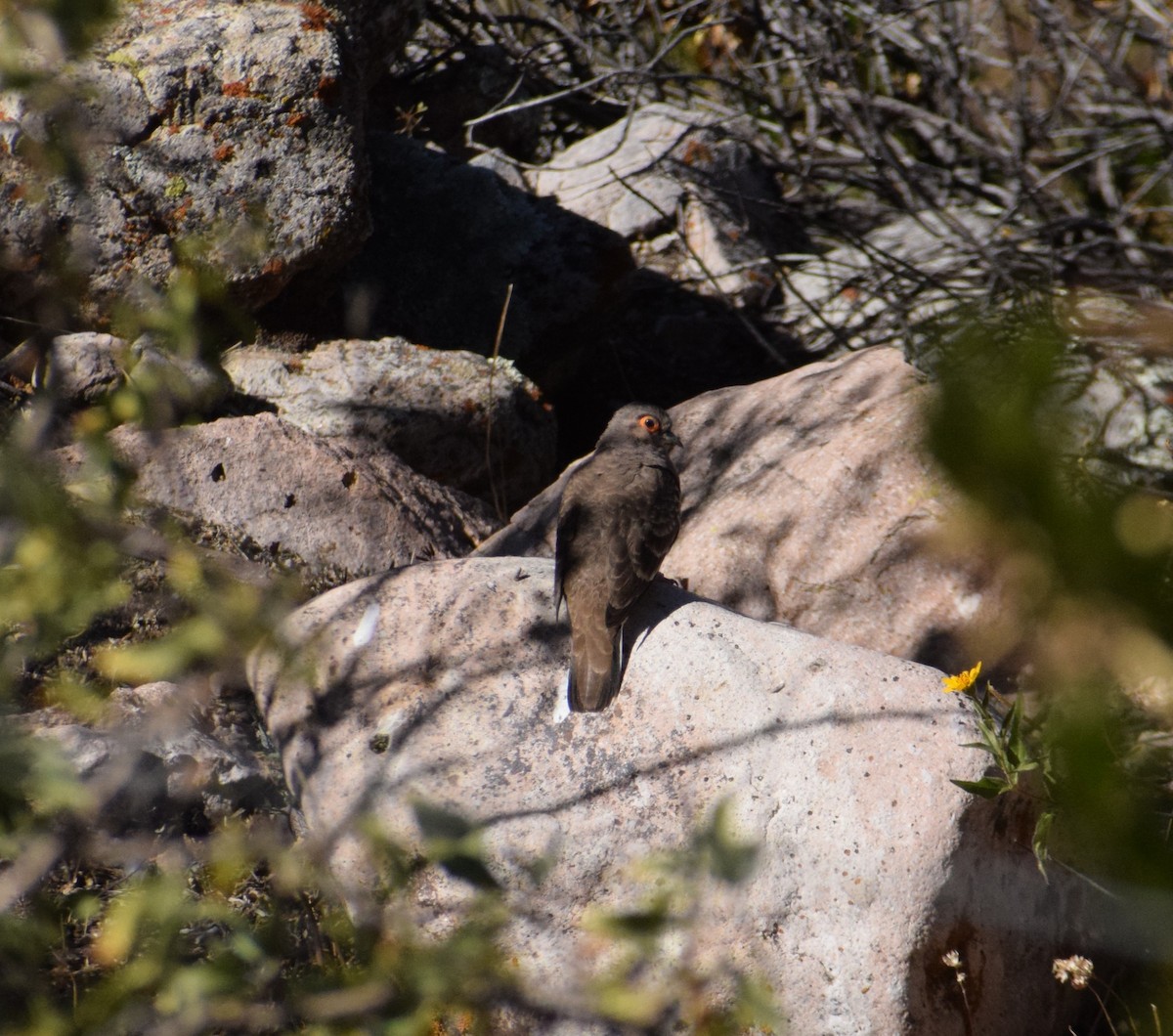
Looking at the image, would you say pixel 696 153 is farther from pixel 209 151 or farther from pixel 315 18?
pixel 209 151

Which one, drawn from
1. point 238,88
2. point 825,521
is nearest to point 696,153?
point 238,88

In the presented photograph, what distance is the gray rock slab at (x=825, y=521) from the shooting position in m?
4.78

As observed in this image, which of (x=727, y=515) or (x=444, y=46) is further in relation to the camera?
(x=444, y=46)

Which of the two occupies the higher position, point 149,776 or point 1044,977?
point 149,776

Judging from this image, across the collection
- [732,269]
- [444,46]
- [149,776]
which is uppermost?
[444,46]

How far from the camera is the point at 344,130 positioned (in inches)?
236

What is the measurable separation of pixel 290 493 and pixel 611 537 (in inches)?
60.7

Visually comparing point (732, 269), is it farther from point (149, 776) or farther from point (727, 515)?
point (149, 776)

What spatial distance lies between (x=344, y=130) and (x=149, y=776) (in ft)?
11.8

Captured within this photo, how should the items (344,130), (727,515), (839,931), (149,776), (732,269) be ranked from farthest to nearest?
(732,269) < (344,130) < (727,515) < (149,776) < (839,931)

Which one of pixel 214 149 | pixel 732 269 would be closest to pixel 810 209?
pixel 732 269

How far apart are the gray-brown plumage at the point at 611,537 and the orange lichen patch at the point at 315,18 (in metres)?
2.51

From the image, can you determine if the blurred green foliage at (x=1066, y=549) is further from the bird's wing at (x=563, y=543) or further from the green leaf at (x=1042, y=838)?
the bird's wing at (x=563, y=543)

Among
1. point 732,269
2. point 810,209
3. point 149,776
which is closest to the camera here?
point 149,776
